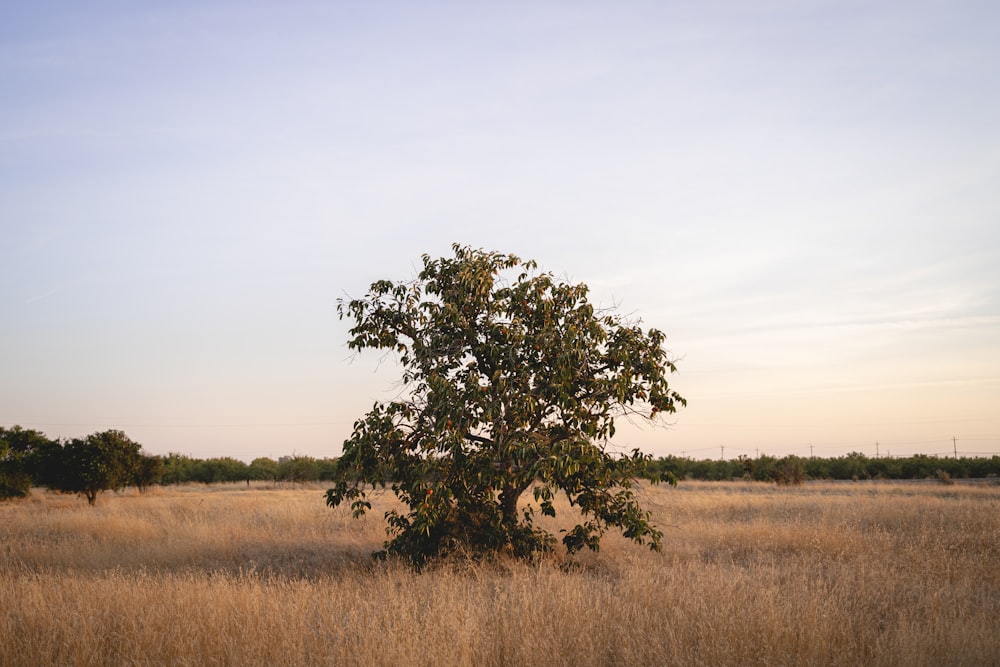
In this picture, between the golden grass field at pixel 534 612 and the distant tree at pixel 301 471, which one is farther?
the distant tree at pixel 301 471

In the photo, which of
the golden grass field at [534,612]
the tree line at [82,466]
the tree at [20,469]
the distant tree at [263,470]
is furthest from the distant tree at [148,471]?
the golden grass field at [534,612]

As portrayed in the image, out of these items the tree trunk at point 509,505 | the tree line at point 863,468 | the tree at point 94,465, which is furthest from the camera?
the tree line at point 863,468

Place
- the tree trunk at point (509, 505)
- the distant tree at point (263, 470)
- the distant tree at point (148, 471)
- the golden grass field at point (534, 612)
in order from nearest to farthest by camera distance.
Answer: the golden grass field at point (534, 612)
the tree trunk at point (509, 505)
the distant tree at point (148, 471)
the distant tree at point (263, 470)

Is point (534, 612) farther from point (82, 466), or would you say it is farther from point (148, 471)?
point (148, 471)

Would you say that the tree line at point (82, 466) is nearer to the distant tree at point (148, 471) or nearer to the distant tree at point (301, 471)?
the distant tree at point (148, 471)

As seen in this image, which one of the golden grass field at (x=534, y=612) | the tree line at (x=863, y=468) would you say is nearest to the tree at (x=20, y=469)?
the golden grass field at (x=534, y=612)

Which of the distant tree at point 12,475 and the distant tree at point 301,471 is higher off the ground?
the distant tree at point 12,475

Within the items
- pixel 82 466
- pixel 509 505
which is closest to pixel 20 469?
pixel 82 466

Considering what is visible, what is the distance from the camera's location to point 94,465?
31.5 metres

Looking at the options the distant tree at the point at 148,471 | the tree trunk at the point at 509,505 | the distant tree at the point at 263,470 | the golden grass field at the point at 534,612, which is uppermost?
the tree trunk at the point at 509,505

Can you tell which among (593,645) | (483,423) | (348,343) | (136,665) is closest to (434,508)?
(483,423)

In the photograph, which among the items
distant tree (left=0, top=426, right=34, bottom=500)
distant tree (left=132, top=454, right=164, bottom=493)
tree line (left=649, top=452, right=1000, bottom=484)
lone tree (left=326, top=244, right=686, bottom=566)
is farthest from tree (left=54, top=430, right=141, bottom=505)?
tree line (left=649, top=452, right=1000, bottom=484)

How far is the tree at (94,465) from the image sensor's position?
31406mm

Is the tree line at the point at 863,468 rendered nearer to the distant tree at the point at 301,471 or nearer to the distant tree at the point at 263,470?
the distant tree at the point at 301,471
